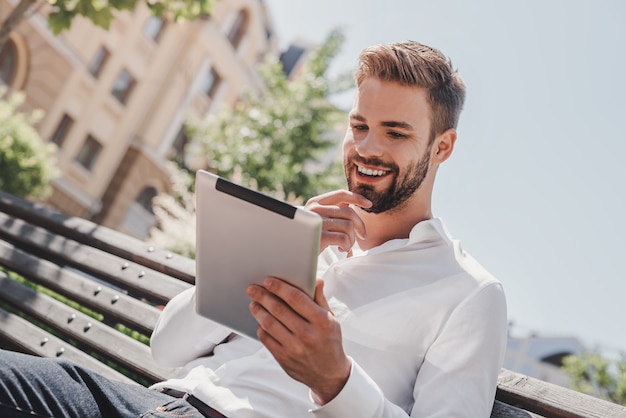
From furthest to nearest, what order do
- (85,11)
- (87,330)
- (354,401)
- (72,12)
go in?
(72,12) → (85,11) → (87,330) → (354,401)

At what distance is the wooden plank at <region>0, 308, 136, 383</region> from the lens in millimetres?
2883

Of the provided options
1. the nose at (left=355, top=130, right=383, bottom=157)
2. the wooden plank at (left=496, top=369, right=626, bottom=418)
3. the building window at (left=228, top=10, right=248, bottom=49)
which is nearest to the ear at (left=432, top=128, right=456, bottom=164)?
the nose at (left=355, top=130, right=383, bottom=157)

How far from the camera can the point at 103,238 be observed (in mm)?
3383

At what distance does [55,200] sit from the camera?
21609 mm

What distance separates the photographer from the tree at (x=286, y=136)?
48.9 ft

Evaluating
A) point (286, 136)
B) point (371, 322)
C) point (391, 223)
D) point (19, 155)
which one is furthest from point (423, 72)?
point (19, 155)

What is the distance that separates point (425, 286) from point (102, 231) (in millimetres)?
1935

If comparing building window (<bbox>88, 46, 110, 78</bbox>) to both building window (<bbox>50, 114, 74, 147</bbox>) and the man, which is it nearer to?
building window (<bbox>50, 114, 74, 147</bbox>)

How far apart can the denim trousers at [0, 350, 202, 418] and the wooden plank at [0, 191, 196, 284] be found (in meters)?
0.94

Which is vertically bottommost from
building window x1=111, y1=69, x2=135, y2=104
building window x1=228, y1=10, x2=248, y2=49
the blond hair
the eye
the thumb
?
the thumb

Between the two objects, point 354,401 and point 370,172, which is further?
point 370,172

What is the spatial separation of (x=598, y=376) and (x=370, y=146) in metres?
18.2

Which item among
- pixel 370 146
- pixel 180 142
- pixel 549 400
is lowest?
pixel 549 400

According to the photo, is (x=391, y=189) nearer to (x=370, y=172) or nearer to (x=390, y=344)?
(x=370, y=172)
